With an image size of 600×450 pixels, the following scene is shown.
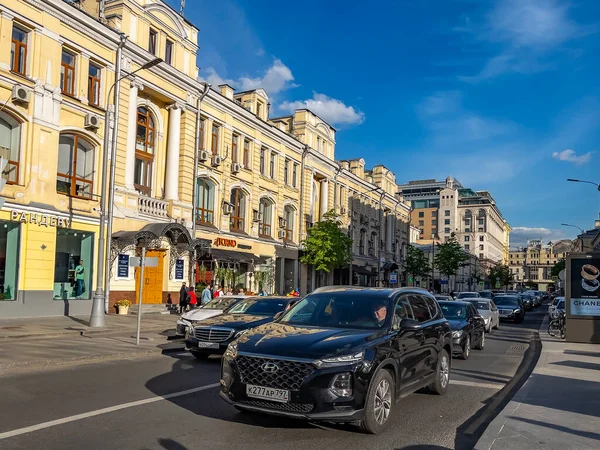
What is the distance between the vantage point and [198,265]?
3209 centimetres

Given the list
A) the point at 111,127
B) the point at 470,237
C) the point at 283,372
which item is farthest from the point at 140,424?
the point at 470,237

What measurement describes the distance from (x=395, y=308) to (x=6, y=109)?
1863cm

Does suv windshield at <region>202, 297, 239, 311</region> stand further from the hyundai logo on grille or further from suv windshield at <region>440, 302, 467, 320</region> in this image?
the hyundai logo on grille

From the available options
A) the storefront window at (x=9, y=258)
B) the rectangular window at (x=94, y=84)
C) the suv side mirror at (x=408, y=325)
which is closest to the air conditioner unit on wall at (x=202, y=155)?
the rectangular window at (x=94, y=84)

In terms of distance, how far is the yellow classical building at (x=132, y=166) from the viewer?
21625mm

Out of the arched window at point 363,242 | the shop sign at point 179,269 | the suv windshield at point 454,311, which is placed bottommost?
the suv windshield at point 454,311

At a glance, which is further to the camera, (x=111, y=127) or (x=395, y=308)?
(x=111, y=127)

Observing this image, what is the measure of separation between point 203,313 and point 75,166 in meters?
11.5

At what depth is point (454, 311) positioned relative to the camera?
1644 centimetres

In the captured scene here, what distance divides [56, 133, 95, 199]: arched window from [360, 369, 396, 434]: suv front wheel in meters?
20.1

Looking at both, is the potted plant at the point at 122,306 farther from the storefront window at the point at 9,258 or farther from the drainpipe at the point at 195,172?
the drainpipe at the point at 195,172

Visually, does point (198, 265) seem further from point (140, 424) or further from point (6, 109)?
point (140, 424)

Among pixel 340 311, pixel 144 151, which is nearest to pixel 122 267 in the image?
pixel 144 151

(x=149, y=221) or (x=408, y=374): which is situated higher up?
(x=149, y=221)
